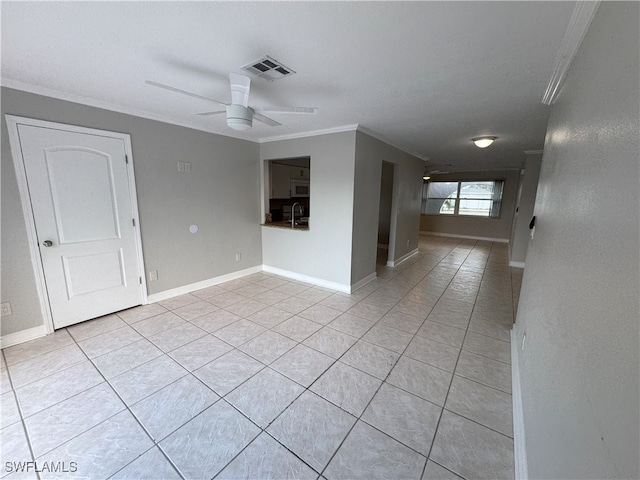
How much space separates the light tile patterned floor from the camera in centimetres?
138

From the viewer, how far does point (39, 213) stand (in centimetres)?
238

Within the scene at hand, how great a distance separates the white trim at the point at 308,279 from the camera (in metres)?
3.74

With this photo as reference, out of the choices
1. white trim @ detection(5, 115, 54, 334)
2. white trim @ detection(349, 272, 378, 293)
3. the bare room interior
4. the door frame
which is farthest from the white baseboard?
white trim @ detection(5, 115, 54, 334)

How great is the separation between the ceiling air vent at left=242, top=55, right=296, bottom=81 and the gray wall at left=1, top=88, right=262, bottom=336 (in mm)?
1915

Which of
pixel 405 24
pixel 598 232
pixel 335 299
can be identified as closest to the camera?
pixel 598 232

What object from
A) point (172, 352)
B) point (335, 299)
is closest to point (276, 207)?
point (335, 299)

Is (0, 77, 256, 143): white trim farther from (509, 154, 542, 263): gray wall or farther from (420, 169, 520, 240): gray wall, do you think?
(420, 169, 520, 240): gray wall

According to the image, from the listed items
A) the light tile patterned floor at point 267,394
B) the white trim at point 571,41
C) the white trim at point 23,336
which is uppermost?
the white trim at point 571,41

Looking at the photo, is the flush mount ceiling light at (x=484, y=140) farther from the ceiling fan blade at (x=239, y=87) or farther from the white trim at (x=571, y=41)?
the ceiling fan blade at (x=239, y=87)

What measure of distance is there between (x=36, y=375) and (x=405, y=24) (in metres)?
3.51

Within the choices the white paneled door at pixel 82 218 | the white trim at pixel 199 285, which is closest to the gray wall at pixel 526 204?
the white trim at pixel 199 285

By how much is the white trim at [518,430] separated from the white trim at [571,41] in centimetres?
212

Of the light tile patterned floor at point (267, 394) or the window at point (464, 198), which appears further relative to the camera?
the window at point (464, 198)

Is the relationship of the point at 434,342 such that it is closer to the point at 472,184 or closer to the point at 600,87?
the point at 600,87
